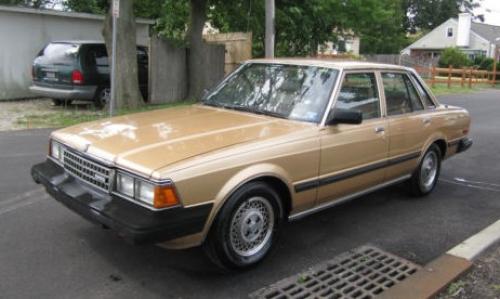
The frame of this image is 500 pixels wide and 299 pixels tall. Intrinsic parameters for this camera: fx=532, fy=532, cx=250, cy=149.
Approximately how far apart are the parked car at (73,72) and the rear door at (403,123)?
8.62m

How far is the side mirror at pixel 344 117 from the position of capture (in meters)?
4.59

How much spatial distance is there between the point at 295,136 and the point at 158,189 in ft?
4.51

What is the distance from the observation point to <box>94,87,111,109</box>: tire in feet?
42.3

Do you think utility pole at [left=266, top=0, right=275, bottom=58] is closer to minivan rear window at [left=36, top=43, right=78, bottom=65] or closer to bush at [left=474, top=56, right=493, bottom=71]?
minivan rear window at [left=36, top=43, right=78, bottom=65]

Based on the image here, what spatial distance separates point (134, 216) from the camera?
356 centimetres

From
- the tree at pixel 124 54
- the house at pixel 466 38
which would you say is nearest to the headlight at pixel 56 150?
the tree at pixel 124 54

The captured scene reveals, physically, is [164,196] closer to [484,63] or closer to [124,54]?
[124,54]

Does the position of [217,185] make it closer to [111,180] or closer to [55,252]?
[111,180]

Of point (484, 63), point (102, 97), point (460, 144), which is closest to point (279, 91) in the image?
point (460, 144)

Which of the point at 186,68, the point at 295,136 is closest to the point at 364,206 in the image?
the point at 295,136

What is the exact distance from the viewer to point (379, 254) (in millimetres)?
4594

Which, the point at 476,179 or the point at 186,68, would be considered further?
the point at 186,68

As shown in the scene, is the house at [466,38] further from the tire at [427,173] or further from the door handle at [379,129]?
the door handle at [379,129]

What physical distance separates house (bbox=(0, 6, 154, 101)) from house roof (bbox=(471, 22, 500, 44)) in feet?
180
